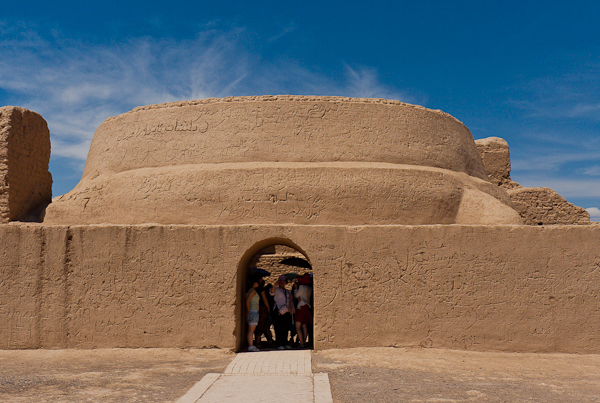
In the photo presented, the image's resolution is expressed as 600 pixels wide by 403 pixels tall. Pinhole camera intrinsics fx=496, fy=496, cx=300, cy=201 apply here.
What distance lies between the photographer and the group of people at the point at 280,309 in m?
7.39

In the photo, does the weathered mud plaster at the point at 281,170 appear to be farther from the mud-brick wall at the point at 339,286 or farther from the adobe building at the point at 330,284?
the mud-brick wall at the point at 339,286

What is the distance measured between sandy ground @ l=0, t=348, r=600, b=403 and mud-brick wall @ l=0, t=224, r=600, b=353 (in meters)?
0.24

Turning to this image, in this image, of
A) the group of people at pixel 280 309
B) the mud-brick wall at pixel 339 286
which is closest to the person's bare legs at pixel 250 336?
the group of people at pixel 280 309

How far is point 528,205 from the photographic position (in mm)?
11930

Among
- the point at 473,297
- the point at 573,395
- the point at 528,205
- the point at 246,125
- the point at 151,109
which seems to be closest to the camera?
the point at 573,395

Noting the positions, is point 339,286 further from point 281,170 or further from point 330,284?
point 281,170

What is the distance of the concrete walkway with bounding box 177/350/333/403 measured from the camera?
15.0 ft

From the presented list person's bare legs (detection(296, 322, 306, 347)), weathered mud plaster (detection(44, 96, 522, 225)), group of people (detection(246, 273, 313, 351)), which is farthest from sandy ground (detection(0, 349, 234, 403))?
weathered mud plaster (detection(44, 96, 522, 225))

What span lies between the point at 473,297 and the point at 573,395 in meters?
1.99

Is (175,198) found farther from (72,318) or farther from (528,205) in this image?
(528,205)

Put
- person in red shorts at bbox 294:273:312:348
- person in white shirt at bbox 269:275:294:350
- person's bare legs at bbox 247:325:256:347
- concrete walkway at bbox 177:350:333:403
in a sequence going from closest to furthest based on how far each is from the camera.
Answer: concrete walkway at bbox 177:350:333:403
person's bare legs at bbox 247:325:256:347
person in red shorts at bbox 294:273:312:348
person in white shirt at bbox 269:275:294:350

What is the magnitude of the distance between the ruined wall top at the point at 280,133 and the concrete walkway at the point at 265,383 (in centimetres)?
321

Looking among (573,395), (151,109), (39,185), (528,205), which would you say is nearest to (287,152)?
(151,109)

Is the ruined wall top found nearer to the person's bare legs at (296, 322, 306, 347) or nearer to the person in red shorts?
the person in red shorts
